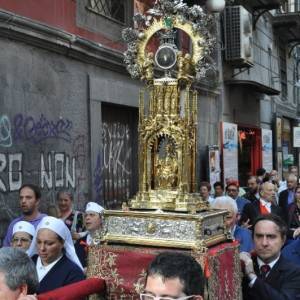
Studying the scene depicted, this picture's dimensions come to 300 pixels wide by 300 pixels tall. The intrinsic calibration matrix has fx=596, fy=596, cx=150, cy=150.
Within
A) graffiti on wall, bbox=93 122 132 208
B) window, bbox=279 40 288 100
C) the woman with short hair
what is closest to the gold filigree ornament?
the woman with short hair

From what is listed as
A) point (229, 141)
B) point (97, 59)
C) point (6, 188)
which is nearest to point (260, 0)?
point (229, 141)

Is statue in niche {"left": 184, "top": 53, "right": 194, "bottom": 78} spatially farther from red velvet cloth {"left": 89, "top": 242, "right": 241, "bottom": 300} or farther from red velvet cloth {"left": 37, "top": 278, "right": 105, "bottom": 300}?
red velvet cloth {"left": 37, "top": 278, "right": 105, "bottom": 300}

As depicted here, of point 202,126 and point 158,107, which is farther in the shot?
point 202,126

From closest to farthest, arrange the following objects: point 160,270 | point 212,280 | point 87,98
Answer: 1. point 160,270
2. point 212,280
3. point 87,98

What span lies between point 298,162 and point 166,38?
843 inches

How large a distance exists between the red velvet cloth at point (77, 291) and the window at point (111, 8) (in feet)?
23.2

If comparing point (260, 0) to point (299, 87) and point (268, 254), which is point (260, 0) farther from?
point (268, 254)

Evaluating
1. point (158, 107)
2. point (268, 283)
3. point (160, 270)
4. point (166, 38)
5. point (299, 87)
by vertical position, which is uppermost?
point (299, 87)

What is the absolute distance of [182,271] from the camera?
7.50 feet

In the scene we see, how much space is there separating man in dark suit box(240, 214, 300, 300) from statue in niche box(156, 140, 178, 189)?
2.23ft

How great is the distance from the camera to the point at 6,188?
7.61m

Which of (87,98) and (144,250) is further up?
(87,98)

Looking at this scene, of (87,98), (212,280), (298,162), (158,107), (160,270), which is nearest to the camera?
(160,270)

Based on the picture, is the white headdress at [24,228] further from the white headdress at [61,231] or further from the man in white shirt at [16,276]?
the man in white shirt at [16,276]
